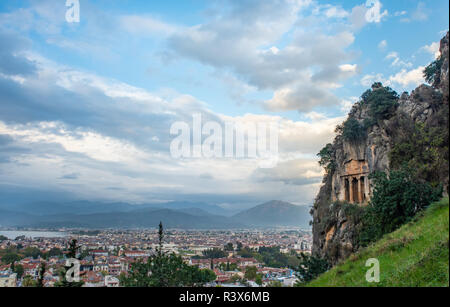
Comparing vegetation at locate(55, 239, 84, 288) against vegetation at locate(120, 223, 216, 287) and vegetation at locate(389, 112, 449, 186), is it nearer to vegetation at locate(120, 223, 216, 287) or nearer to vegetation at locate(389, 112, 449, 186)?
vegetation at locate(120, 223, 216, 287)

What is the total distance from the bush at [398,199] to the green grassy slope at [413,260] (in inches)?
78.5

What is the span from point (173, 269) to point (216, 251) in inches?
2267

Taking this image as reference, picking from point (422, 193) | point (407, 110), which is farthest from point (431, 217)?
point (407, 110)

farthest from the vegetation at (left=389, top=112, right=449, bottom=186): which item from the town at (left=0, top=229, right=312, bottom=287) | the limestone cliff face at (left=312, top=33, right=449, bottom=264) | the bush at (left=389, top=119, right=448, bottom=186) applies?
the town at (left=0, top=229, right=312, bottom=287)

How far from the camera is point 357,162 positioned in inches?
1058

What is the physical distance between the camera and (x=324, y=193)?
3241cm

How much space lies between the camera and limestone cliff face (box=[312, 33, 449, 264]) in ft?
66.9

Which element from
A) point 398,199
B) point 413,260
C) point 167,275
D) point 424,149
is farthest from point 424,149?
point 167,275

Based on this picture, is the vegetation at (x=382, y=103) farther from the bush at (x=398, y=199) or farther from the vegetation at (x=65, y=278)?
the vegetation at (x=65, y=278)

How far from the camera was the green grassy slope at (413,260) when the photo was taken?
7000mm

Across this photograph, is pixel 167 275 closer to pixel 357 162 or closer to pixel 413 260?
pixel 357 162

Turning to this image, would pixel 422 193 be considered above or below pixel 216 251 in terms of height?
above
